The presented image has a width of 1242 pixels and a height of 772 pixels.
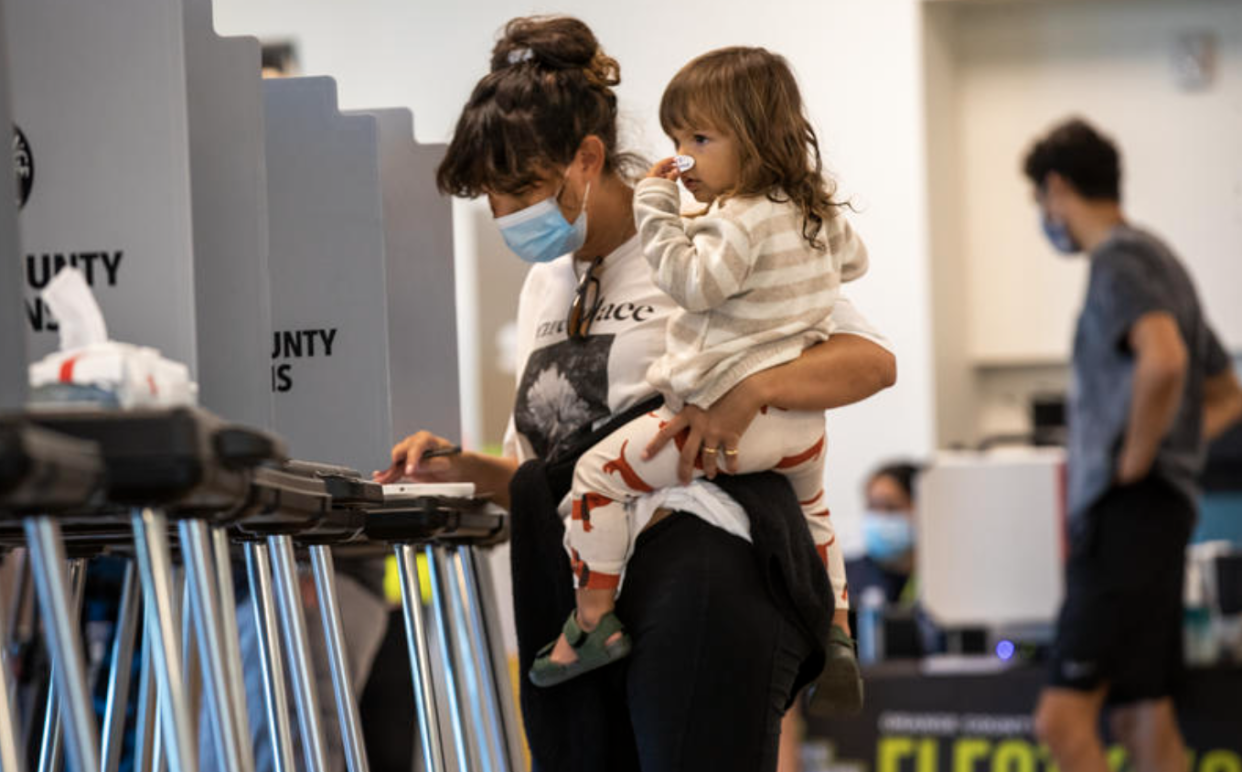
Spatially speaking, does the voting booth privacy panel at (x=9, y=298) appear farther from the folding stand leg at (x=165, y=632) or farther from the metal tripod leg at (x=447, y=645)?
the metal tripod leg at (x=447, y=645)

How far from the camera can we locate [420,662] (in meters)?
1.82

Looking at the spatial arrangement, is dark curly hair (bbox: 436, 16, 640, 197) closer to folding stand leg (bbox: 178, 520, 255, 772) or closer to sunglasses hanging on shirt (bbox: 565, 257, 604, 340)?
sunglasses hanging on shirt (bbox: 565, 257, 604, 340)

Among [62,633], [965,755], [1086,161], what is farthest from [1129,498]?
[62,633]

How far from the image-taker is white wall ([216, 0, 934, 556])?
2203 mm

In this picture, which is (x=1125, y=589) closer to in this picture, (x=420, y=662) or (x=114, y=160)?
(x=420, y=662)

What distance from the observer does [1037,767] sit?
163 inches

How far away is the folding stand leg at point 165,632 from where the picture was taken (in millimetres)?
1084

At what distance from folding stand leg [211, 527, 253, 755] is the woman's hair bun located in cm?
73

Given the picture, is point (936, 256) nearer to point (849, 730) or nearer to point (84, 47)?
point (849, 730)

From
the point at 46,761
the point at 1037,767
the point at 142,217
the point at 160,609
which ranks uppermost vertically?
the point at 142,217

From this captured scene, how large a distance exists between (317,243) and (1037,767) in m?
2.75

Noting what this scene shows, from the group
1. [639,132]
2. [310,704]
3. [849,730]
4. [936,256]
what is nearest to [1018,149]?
[936,256]

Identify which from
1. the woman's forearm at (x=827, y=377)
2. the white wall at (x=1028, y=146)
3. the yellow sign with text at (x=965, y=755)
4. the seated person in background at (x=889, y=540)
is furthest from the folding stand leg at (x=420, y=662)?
the white wall at (x=1028, y=146)

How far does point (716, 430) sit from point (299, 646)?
0.42m
